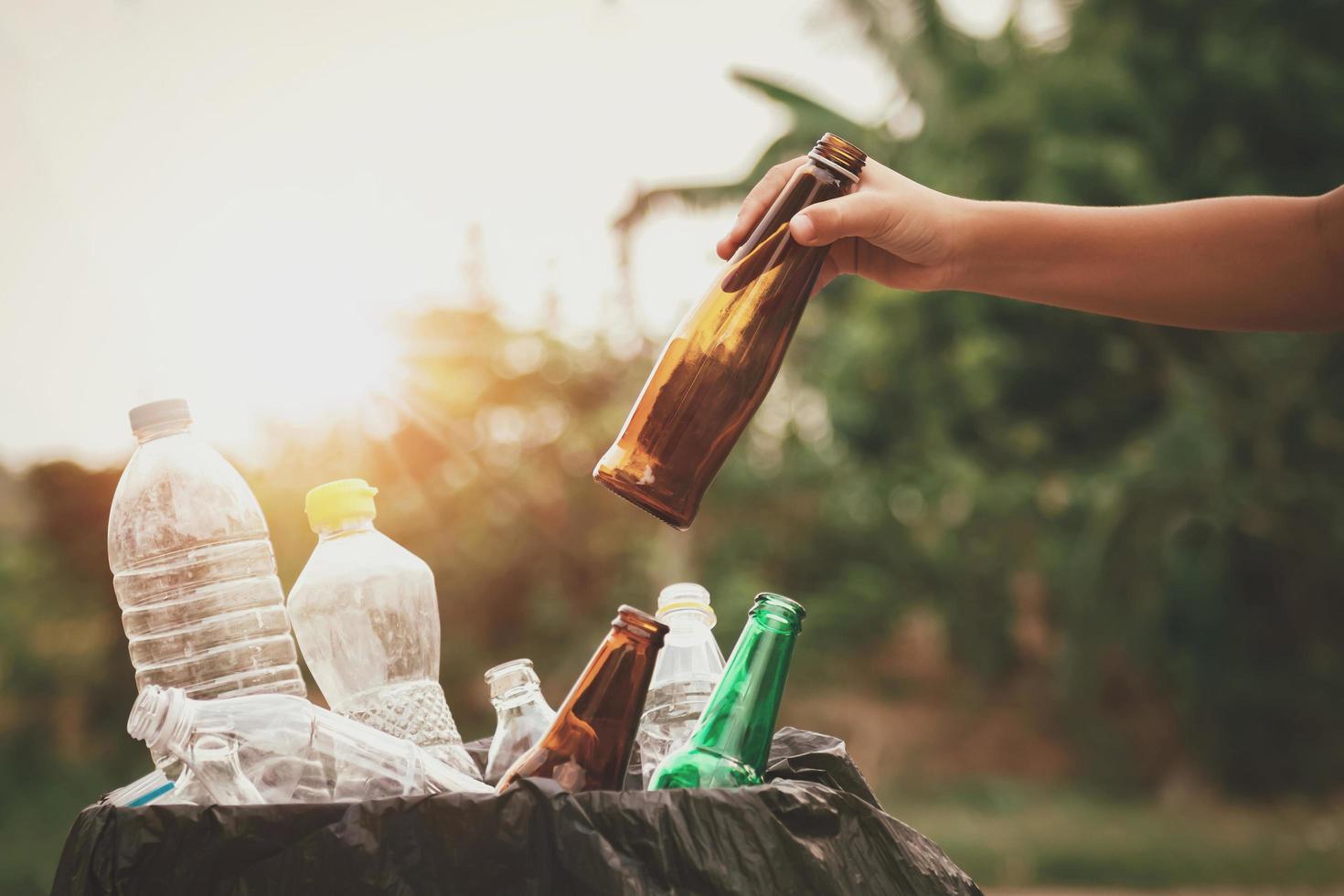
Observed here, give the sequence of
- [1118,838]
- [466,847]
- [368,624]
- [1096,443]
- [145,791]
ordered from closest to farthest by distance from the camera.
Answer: [466,847], [145,791], [368,624], [1118,838], [1096,443]

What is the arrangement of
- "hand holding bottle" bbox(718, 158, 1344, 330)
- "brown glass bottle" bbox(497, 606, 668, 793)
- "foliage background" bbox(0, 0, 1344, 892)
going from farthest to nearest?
"foliage background" bbox(0, 0, 1344, 892) < "hand holding bottle" bbox(718, 158, 1344, 330) < "brown glass bottle" bbox(497, 606, 668, 793)

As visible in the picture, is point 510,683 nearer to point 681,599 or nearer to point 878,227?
point 681,599

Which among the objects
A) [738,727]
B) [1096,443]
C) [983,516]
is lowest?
[983,516]

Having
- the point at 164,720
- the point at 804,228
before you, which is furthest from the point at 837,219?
the point at 164,720

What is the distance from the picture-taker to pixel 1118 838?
8.52 metres

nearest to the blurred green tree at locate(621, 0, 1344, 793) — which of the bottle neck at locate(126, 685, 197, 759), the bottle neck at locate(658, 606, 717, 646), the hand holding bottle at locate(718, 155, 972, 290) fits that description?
the hand holding bottle at locate(718, 155, 972, 290)

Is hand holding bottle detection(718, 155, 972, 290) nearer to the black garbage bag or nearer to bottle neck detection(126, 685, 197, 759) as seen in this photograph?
the black garbage bag

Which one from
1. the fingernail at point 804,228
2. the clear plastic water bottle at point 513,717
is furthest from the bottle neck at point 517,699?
the fingernail at point 804,228

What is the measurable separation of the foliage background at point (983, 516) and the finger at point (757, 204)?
805 cm

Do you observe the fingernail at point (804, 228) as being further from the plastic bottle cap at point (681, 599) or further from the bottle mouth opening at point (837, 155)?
the plastic bottle cap at point (681, 599)

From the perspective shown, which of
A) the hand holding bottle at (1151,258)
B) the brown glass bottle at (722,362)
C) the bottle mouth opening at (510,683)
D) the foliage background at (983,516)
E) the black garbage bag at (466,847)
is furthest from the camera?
the foliage background at (983,516)

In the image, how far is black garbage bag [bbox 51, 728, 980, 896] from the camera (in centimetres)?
108

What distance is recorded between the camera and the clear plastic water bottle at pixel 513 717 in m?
1.41

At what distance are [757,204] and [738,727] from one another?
619 millimetres
